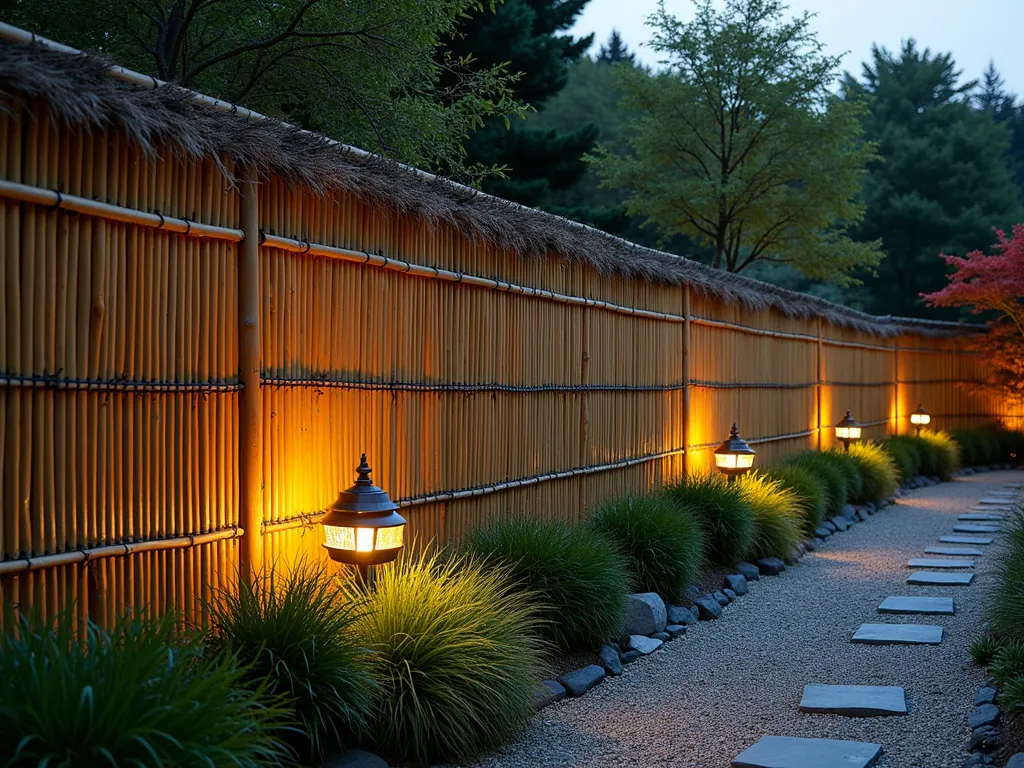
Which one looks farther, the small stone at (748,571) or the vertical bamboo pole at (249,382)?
the small stone at (748,571)

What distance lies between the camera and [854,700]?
16.1 ft

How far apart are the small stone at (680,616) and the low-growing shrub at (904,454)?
8529 millimetres

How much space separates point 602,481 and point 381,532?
375 cm

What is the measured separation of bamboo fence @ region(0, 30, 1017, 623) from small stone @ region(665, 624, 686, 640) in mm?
1092

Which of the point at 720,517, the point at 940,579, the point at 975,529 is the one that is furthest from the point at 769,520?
the point at 975,529

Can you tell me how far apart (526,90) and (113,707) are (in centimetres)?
1356

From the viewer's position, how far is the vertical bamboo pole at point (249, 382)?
4215 mm

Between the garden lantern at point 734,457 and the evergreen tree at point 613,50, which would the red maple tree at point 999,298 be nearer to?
the garden lantern at point 734,457

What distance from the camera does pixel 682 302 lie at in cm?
941

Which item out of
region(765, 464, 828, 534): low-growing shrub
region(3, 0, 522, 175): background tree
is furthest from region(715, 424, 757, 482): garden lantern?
region(3, 0, 522, 175): background tree

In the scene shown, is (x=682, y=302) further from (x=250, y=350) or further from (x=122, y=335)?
(x=122, y=335)

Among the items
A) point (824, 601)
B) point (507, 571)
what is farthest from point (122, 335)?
point (824, 601)

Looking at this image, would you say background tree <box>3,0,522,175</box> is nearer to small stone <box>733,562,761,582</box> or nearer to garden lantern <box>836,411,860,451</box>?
small stone <box>733,562,761,582</box>

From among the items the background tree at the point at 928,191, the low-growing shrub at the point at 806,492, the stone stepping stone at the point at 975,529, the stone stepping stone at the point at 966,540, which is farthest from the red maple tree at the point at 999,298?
the low-growing shrub at the point at 806,492
